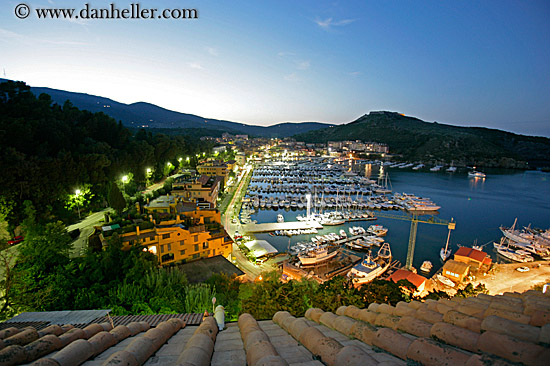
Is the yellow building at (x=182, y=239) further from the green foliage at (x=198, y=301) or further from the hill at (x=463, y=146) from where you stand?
the hill at (x=463, y=146)

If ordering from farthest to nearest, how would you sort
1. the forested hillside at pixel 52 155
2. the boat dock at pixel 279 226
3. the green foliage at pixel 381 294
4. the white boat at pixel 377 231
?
the boat dock at pixel 279 226, the white boat at pixel 377 231, the forested hillside at pixel 52 155, the green foliage at pixel 381 294

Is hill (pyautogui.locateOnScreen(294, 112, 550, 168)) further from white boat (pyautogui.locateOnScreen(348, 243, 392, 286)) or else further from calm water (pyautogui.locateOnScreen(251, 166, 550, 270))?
white boat (pyautogui.locateOnScreen(348, 243, 392, 286))

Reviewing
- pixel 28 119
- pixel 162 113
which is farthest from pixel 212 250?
pixel 162 113

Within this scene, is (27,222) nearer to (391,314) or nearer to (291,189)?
(391,314)

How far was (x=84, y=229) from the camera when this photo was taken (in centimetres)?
1308

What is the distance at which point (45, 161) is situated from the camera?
1349 centimetres

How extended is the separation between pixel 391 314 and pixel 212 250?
10204 mm

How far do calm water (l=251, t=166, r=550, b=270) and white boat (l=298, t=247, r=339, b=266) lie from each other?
2.78 m

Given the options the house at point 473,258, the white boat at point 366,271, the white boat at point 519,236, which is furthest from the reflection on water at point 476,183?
the white boat at point 366,271

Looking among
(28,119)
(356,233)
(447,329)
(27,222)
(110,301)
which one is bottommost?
(356,233)

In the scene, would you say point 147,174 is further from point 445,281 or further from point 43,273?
point 445,281

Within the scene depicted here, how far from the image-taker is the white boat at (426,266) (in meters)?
14.3

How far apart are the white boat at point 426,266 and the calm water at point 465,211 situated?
1.79 feet

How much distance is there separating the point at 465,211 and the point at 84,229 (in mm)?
33176
